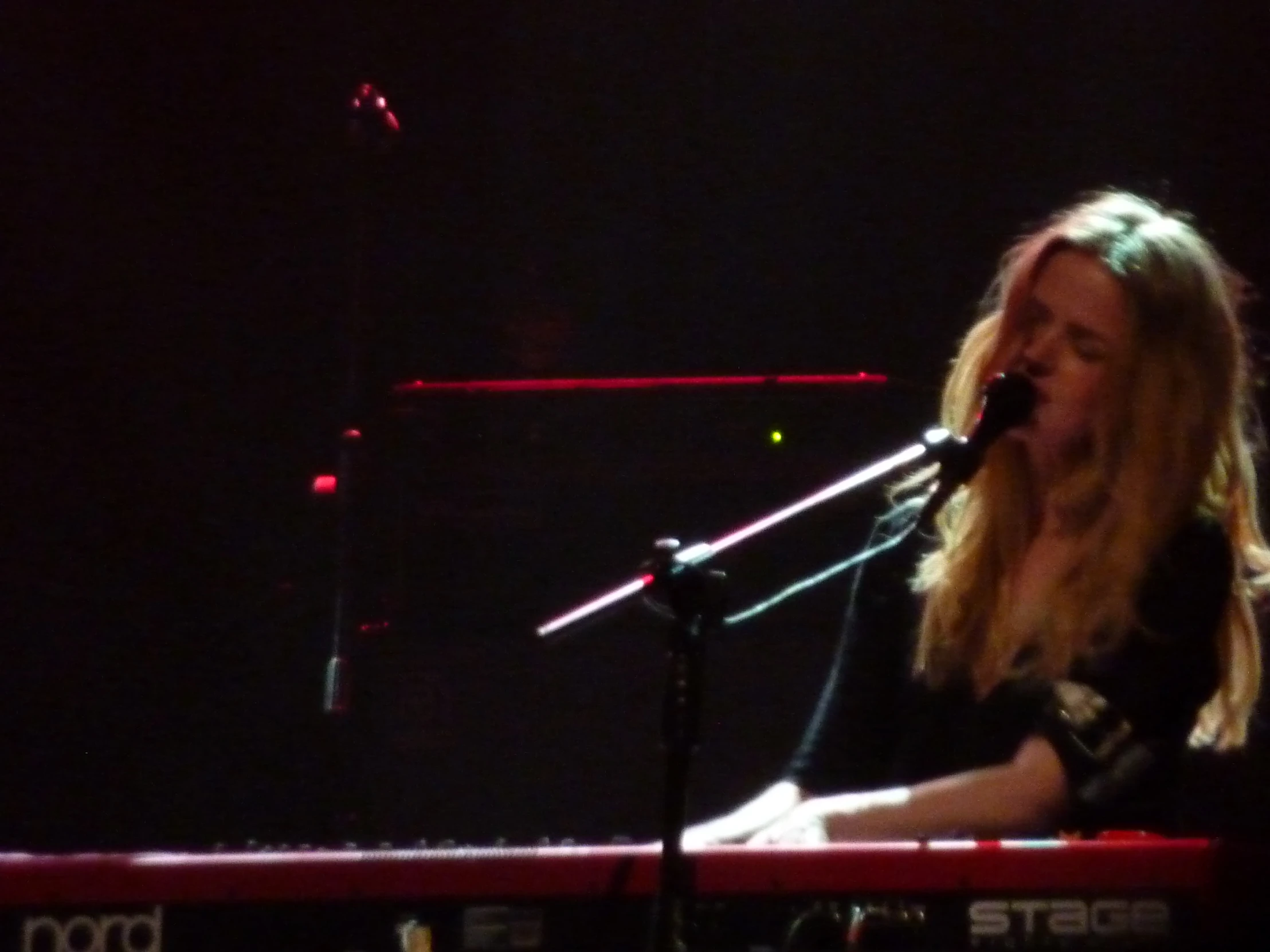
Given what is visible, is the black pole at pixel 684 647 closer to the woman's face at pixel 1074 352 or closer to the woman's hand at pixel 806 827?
the woman's hand at pixel 806 827

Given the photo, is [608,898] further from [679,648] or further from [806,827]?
[806,827]

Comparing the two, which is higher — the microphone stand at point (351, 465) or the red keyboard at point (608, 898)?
the microphone stand at point (351, 465)

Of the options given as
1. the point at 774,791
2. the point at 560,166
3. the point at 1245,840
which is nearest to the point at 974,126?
the point at 560,166

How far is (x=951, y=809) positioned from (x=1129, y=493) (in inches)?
20.0

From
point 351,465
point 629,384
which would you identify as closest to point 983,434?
point 629,384

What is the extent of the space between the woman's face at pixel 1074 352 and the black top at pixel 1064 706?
0.20 meters

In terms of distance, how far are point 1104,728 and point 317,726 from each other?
2.06 meters

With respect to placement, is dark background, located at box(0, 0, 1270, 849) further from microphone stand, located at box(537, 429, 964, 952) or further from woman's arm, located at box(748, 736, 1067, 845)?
microphone stand, located at box(537, 429, 964, 952)

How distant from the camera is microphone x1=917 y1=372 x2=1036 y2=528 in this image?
1.81 meters

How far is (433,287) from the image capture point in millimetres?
4121

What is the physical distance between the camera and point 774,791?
228 centimetres

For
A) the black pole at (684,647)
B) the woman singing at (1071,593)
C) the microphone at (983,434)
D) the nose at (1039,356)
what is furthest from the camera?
the nose at (1039,356)

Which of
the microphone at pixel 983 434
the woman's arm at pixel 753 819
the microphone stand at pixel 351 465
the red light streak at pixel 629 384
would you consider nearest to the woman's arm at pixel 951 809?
the woman's arm at pixel 753 819

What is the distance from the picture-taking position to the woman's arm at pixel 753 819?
2078 millimetres
